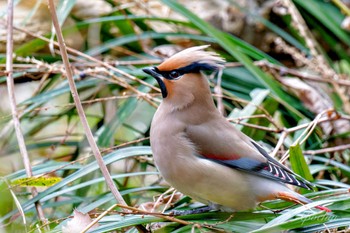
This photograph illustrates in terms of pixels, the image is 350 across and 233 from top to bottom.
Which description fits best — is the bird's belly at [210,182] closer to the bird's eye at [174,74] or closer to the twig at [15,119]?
the bird's eye at [174,74]

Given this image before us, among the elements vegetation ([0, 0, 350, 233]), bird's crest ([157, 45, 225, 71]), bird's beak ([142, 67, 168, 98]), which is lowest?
vegetation ([0, 0, 350, 233])

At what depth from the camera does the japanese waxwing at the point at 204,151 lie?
2311 mm

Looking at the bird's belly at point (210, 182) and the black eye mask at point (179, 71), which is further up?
the black eye mask at point (179, 71)

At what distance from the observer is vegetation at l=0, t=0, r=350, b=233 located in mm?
2838

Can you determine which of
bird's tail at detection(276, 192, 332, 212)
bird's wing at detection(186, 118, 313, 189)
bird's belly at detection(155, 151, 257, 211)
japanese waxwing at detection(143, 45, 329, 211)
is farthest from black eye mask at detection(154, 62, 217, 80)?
bird's tail at detection(276, 192, 332, 212)

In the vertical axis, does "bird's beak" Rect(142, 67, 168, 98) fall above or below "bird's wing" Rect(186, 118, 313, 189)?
above

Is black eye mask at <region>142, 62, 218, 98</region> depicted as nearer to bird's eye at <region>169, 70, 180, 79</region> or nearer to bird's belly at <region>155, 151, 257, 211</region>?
bird's eye at <region>169, 70, 180, 79</region>

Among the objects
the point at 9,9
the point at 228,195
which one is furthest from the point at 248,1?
the point at 228,195

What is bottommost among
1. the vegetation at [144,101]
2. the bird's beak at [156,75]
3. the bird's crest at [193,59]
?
the vegetation at [144,101]

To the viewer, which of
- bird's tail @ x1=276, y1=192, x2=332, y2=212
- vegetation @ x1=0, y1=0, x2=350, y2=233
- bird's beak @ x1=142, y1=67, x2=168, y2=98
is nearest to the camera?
bird's tail @ x1=276, y1=192, x2=332, y2=212

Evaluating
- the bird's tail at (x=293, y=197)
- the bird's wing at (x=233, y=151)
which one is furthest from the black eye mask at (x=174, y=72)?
the bird's tail at (x=293, y=197)

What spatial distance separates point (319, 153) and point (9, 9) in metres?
1.50

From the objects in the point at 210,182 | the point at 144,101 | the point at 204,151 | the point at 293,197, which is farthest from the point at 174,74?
the point at 144,101

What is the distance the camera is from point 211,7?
435cm
